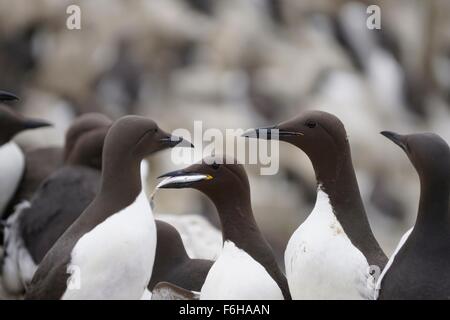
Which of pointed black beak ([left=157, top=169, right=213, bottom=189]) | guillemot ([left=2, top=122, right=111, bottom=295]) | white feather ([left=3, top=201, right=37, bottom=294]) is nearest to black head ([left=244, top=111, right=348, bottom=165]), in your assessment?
pointed black beak ([left=157, top=169, right=213, bottom=189])

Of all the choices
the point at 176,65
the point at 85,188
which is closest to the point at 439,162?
the point at 85,188

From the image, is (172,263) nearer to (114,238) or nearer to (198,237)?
(114,238)

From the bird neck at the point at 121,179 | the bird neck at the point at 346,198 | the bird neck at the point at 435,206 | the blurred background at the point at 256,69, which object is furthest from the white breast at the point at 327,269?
the blurred background at the point at 256,69

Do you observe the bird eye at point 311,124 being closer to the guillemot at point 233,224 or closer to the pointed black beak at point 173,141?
the guillemot at point 233,224

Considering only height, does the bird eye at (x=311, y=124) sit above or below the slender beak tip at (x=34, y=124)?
above

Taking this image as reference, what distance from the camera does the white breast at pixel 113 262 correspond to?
5.50m

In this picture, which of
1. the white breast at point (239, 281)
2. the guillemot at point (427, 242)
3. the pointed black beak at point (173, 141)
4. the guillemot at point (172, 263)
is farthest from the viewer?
the guillemot at point (172, 263)

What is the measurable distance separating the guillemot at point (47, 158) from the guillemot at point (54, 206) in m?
0.14

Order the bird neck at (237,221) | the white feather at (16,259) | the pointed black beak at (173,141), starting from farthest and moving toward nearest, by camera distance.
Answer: the white feather at (16,259) < the pointed black beak at (173,141) < the bird neck at (237,221)

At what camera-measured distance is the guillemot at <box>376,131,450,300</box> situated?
525 cm

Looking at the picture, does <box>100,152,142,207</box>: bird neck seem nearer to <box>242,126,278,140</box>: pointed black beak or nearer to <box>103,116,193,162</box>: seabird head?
<box>103,116,193,162</box>: seabird head

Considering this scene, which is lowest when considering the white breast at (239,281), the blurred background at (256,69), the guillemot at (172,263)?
the blurred background at (256,69)

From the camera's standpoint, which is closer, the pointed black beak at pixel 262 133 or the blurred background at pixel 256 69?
the pointed black beak at pixel 262 133

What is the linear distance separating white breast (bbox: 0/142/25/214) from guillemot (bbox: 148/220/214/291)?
1921 millimetres
